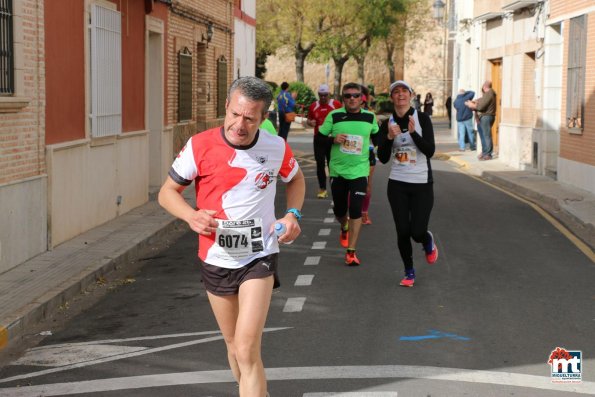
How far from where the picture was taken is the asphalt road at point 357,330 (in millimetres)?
6895

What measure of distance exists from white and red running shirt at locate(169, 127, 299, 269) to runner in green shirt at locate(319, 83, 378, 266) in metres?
5.85

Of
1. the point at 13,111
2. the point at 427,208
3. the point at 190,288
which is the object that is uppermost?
the point at 13,111

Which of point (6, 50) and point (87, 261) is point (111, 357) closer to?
point (87, 261)

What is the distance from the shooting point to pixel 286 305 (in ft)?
31.3

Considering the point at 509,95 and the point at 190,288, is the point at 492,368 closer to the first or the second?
the point at 190,288

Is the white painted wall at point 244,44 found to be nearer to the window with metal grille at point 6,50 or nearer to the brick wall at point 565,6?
the brick wall at point 565,6

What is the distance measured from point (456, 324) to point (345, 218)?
156 inches

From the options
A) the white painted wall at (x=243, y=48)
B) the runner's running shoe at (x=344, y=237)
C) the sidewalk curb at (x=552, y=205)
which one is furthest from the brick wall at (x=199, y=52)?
the runner's running shoe at (x=344, y=237)

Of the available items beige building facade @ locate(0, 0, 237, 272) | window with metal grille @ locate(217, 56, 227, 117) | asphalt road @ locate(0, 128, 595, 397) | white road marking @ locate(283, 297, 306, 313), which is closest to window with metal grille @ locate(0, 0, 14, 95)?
beige building facade @ locate(0, 0, 237, 272)

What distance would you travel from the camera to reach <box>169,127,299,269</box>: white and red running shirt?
5.80 meters

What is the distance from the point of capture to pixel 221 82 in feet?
95.6

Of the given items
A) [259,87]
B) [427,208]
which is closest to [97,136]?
[427,208]

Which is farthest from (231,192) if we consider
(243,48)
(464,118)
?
(243,48)

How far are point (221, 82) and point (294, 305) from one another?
20096 mm
